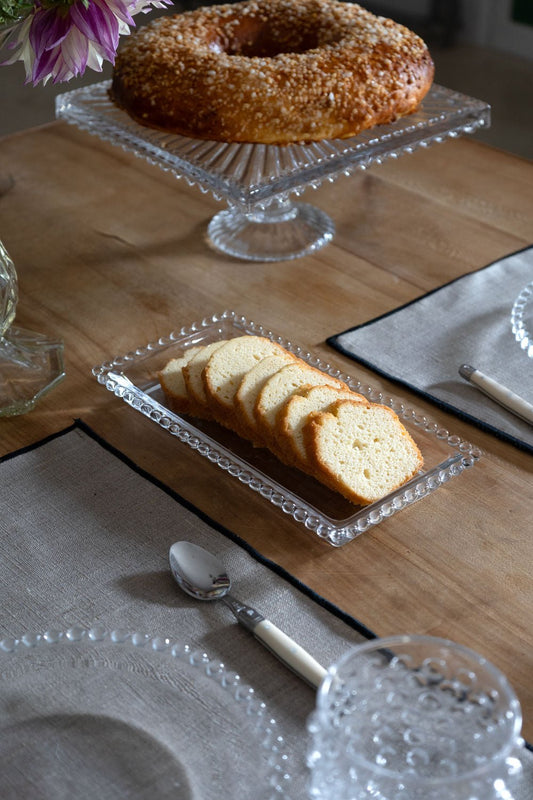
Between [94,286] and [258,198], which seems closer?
[258,198]

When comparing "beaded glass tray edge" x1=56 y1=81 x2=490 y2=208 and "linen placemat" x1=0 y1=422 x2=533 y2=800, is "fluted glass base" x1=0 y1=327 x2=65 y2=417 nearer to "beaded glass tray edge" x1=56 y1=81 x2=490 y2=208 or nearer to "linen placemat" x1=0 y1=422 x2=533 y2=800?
"linen placemat" x1=0 y1=422 x2=533 y2=800

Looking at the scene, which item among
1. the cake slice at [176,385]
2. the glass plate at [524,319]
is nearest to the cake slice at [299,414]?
the cake slice at [176,385]

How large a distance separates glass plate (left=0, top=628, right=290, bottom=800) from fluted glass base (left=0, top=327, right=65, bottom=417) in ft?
1.29

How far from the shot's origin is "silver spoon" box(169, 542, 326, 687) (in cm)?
71

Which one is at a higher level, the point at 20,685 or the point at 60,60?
the point at 60,60

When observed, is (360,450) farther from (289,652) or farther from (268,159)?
(268,159)

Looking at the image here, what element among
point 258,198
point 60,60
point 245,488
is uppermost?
point 60,60

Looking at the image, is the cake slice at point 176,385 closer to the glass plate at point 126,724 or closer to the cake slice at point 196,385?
the cake slice at point 196,385

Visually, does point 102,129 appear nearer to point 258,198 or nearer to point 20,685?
point 258,198

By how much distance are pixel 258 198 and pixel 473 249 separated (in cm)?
37

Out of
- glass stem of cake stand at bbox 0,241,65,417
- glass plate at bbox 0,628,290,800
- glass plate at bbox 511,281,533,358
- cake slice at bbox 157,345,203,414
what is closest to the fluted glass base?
glass stem of cake stand at bbox 0,241,65,417

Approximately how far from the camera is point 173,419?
3.22ft

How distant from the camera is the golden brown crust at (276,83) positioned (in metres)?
1.20

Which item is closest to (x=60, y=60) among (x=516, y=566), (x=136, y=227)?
(x=136, y=227)
